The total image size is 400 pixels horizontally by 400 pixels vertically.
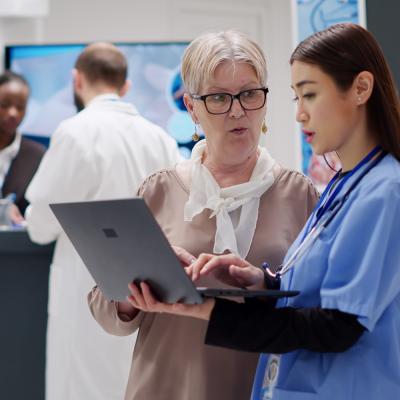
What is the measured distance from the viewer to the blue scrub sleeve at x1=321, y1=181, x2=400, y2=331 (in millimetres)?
1267

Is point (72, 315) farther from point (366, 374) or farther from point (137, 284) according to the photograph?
point (366, 374)

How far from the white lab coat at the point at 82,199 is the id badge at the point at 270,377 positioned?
1.88 metres

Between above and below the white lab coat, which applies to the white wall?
above

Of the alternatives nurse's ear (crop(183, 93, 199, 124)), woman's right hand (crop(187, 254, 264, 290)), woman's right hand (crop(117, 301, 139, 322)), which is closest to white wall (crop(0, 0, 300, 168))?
nurse's ear (crop(183, 93, 199, 124))

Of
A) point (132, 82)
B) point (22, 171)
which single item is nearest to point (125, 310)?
point (22, 171)

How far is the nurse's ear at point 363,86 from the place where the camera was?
136cm

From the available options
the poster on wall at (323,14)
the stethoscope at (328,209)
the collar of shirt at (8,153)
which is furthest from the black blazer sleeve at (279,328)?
the collar of shirt at (8,153)

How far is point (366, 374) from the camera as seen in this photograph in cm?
132

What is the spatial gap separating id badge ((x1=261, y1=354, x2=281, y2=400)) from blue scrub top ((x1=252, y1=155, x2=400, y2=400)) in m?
0.04

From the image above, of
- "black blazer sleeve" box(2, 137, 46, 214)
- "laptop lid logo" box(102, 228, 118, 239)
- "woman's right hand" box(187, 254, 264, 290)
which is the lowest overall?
"black blazer sleeve" box(2, 137, 46, 214)

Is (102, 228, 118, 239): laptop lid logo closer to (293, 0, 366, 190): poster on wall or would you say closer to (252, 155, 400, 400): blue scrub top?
(252, 155, 400, 400): blue scrub top

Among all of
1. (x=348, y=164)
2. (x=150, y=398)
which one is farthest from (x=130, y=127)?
(x=348, y=164)

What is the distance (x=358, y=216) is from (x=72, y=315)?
221cm

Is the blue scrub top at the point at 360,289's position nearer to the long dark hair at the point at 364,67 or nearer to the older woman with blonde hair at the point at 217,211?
the long dark hair at the point at 364,67
